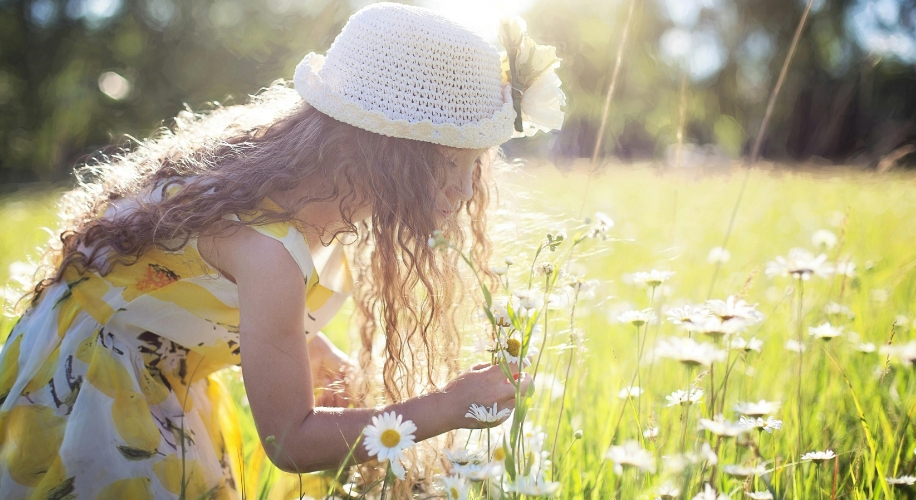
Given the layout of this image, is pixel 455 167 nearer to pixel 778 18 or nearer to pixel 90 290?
pixel 90 290

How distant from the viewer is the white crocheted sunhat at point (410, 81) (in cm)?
136

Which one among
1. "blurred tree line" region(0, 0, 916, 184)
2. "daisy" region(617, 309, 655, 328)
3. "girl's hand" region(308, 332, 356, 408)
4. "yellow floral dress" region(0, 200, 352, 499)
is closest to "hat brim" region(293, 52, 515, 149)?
"yellow floral dress" region(0, 200, 352, 499)

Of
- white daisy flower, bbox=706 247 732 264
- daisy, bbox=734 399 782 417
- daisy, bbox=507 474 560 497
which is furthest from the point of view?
white daisy flower, bbox=706 247 732 264

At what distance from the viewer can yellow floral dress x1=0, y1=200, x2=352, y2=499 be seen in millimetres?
1340

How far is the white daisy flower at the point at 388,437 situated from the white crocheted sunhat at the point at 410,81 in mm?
588

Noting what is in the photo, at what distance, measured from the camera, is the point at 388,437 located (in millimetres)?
1041

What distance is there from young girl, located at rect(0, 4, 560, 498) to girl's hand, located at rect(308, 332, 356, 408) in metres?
0.33

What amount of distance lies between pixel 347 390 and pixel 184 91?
15298mm

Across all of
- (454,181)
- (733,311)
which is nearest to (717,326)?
(733,311)

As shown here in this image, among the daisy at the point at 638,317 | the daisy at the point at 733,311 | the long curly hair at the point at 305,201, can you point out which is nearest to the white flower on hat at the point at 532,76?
the long curly hair at the point at 305,201

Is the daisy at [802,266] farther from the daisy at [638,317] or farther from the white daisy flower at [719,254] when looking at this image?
the white daisy flower at [719,254]

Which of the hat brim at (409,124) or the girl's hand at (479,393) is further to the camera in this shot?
the hat brim at (409,124)

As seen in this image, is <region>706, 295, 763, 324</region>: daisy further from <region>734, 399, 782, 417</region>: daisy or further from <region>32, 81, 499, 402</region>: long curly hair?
<region>32, 81, 499, 402</region>: long curly hair

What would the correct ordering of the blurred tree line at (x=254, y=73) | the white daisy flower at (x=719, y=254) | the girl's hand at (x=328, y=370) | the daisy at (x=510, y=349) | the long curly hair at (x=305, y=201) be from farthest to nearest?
the blurred tree line at (x=254, y=73) < the white daisy flower at (x=719, y=254) < the girl's hand at (x=328, y=370) < the long curly hair at (x=305, y=201) < the daisy at (x=510, y=349)
